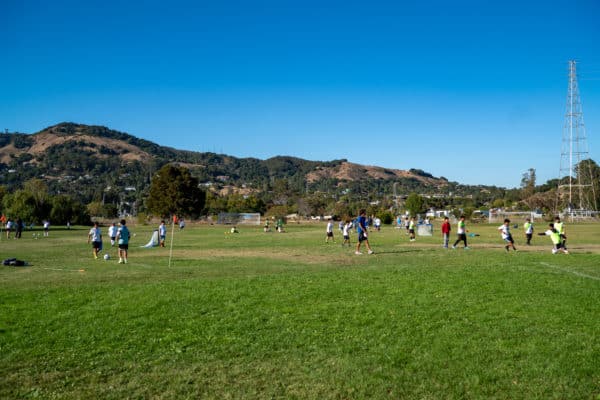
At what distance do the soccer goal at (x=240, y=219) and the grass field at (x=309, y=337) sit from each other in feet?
231

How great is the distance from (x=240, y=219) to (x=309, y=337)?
7879cm

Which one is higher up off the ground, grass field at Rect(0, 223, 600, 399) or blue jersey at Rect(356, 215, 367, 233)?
blue jersey at Rect(356, 215, 367, 233)

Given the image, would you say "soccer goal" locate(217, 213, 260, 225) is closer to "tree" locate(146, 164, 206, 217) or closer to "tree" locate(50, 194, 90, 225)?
"tree" locate(146, 164, 206, 217)

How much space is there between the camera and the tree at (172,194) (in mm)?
99938

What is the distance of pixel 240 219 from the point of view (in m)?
87.6

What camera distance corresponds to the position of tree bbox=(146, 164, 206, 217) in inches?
3935

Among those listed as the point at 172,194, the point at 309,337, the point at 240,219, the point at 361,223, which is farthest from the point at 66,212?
the point at 309,337

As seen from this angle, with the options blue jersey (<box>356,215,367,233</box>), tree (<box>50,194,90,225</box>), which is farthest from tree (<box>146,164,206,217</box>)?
blue jersey (<box>356,215,367,233</box>)

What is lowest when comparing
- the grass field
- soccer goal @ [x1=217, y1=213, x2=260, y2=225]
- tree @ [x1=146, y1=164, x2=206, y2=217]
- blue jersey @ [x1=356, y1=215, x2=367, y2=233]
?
the grass field

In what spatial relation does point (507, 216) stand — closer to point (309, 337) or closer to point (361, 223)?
point (361, 223)

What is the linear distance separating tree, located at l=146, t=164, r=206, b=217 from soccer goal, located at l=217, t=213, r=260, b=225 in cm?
1484

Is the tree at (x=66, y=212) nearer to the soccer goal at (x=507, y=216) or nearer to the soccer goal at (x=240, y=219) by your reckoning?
the soccer goal at (x=240, y=219)

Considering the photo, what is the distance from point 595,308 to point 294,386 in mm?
7296

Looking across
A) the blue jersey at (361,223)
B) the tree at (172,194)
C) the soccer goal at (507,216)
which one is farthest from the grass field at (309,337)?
the tree at (172,194)
